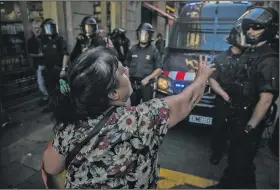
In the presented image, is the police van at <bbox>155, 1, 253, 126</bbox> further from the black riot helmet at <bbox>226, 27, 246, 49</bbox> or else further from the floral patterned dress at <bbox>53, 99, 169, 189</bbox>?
the floral patterned dress at <bbox>53, 99, 169, 189</bbox>

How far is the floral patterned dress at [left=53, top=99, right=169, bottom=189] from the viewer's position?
1.12 m

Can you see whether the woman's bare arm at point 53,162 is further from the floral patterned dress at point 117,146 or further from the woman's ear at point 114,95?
the woman's ear at point 114,95

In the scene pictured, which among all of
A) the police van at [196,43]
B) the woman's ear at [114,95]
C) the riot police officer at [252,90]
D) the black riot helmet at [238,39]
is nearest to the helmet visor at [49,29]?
the police van at [196,43]

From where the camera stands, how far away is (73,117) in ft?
3.83

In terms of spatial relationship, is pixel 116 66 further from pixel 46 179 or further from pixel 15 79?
pixel 15 79

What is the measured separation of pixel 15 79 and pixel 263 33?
17.5ft

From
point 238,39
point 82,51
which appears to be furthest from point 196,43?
point 82,51

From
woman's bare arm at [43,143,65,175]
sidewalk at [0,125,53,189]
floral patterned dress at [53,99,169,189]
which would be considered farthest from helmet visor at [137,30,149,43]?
woman's bare arm at [43,143,65,175]

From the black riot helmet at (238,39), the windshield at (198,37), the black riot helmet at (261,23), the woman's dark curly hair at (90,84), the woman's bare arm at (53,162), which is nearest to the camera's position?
the woman's dark curly hair at (90,84)

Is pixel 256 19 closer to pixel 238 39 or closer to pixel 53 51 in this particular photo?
pixel 238 39

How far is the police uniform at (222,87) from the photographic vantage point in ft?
8.21

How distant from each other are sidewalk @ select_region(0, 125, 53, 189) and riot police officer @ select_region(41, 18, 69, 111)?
4.47 ft

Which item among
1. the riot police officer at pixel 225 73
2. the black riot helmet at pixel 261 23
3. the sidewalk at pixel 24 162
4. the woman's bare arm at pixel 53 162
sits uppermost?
the black riot helmet at pixel 261 23

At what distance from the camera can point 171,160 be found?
129 inches
